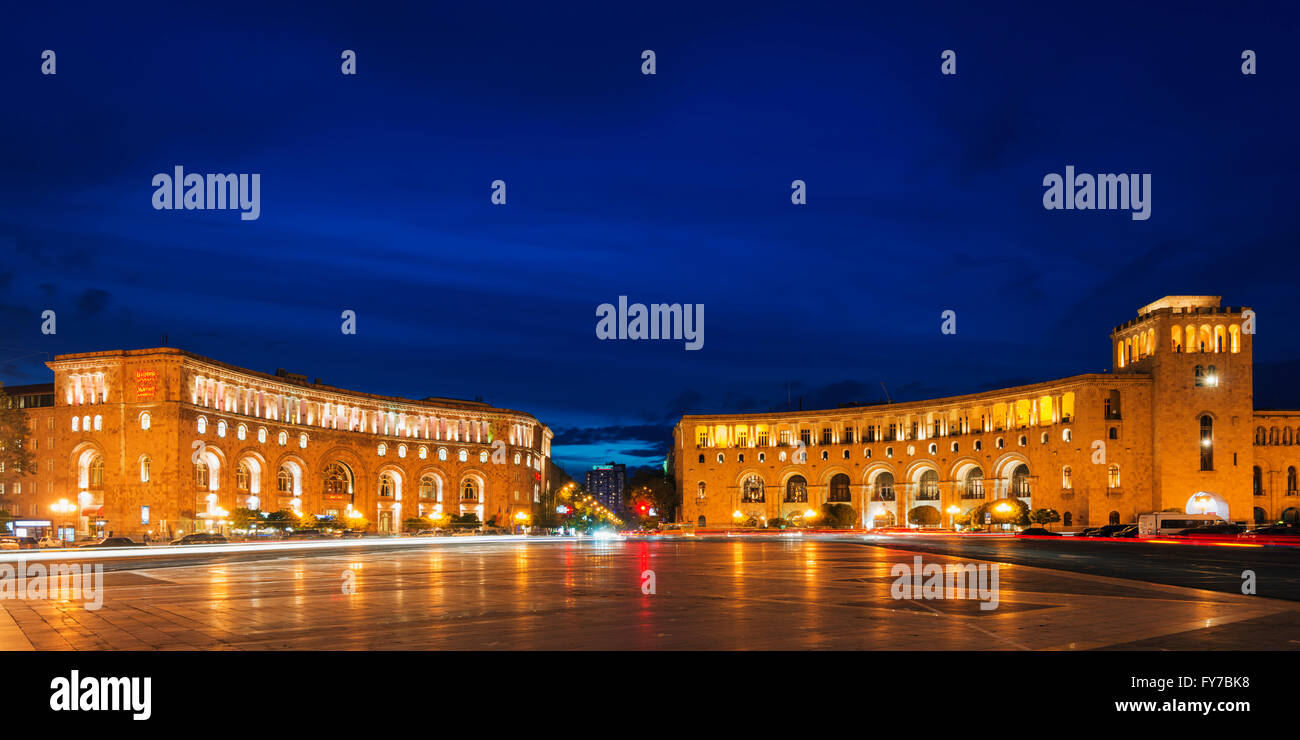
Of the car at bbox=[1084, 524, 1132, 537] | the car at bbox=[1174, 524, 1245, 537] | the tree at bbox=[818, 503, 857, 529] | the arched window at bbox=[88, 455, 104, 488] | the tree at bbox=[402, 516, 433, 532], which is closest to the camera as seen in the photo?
the car at bbox=[1174, 524, 1245, 537]

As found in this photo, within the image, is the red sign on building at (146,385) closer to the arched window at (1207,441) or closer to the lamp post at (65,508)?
the lamp post at (65,508)

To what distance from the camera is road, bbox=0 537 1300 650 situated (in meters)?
10.1

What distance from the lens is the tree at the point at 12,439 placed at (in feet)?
220

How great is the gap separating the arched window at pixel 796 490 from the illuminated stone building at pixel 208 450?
33654mm

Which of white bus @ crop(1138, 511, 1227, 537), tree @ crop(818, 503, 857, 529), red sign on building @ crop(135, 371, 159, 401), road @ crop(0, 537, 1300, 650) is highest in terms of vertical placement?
red sign on building @ crop(135, 371, 159, 401)

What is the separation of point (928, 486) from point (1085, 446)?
78.5 ft

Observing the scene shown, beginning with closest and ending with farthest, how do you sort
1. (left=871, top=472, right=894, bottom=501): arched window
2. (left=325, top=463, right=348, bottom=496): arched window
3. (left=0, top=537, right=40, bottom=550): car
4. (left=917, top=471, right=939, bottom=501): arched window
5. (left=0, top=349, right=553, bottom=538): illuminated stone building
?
(left=0, top=537, right=40, bottom=550): car → (left=0, top=349, right=553, bottom=538): illuminated stone building → (left=325, top=463, right=348, bottom=496): arched window → (left=917, top=471, right=939, bottom=501): arched window → (left=871, top=472, right=894, bottom=501): arched window

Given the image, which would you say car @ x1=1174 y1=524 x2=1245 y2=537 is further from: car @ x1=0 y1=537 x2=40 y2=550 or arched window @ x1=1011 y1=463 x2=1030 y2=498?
car @ x1=0 y1=537 x2=40 y2=550

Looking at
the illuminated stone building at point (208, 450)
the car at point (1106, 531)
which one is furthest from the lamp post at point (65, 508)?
the car at point (1106, 531)

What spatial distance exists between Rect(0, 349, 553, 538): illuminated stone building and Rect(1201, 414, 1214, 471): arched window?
233ft

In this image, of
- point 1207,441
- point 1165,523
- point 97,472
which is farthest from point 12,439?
point 1207,441

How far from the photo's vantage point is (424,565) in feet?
89.4

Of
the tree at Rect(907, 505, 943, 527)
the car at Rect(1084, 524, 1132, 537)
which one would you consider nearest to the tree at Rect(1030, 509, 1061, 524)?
the car at Rect(1084, 524, 1132, 537)
